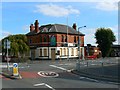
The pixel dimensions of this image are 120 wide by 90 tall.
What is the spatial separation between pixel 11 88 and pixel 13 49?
5228cm

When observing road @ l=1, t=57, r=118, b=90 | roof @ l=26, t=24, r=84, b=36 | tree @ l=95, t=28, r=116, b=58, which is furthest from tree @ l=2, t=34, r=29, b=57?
road @ l=1, t=57, r=118, b=90

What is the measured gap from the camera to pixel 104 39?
95188mm

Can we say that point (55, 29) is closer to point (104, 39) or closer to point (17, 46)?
point (17, 46)

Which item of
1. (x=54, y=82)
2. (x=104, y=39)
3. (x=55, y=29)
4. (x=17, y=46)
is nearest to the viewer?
(x=54, y=82)

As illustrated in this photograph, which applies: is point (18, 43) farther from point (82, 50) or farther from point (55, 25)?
point (82, 50)

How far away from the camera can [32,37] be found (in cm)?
8169

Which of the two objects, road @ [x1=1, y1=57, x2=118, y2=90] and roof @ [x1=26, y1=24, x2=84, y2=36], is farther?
roof @ [x1=26, y1=24, x2=84, y2=36]

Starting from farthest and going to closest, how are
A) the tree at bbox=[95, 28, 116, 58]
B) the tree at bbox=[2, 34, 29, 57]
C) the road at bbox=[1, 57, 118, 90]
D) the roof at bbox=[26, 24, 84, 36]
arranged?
the tree at bbox=[95, 28, 116, 58], the roof at bbox=[26, 24, 84, 36], the tree at bbox=[2, 34, 29, 57], the road at bbox=[1, 57, 118, 90]

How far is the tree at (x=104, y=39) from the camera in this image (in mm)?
93875

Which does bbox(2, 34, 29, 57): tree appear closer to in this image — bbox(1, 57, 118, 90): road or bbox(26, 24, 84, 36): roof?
bbox(26, 24, 84, 36): roof

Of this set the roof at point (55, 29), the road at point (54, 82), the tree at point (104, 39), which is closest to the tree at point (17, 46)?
the roof at point (55, 29)

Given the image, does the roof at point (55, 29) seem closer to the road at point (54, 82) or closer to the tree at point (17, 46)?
the tree at point (17, 46)

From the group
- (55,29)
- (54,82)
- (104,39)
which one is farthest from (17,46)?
(54,82)

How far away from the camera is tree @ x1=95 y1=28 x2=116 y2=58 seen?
3696 inches
